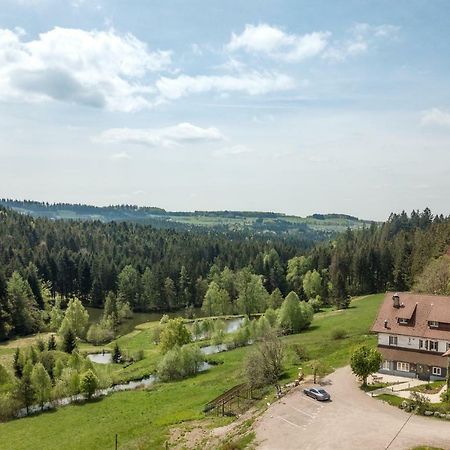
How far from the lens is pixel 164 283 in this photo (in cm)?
15588

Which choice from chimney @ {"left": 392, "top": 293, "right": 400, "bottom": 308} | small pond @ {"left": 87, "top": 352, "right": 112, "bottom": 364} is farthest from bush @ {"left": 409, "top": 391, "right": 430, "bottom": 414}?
small pond @ {"left": 87, "top": 352, "right": 112, "bottom": 364}

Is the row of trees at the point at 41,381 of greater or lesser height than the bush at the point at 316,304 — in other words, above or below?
below

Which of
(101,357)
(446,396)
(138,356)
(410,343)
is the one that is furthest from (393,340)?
(101,357)

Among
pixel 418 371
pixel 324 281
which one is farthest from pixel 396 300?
pixel 324 281

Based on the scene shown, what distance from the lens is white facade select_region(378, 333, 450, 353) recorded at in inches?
2130

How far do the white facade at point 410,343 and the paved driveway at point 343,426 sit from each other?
980 centimetres

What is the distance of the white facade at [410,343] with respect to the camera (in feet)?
177

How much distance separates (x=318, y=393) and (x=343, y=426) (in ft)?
24.0

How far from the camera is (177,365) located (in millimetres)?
74625

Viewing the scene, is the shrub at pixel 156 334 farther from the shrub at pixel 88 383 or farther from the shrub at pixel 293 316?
the shrub at pixel 88 383

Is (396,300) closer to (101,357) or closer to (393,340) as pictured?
(393,340)

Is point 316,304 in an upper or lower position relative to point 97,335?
upper

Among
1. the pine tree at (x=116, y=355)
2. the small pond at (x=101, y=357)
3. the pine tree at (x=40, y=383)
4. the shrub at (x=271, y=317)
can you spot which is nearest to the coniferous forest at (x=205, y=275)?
the small pond at (x=101, y=357)

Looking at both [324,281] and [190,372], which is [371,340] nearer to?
[190,372]
